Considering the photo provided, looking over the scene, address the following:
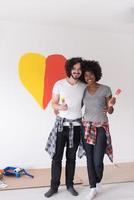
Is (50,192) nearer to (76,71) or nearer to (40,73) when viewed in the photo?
(76,71)

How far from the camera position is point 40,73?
11.5 ft

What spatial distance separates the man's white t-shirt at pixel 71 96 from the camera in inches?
105

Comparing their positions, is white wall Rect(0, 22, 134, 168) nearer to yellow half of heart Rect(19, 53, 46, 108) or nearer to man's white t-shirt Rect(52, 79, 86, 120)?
yellow half of heart Rect(19, 53, 46, 108)

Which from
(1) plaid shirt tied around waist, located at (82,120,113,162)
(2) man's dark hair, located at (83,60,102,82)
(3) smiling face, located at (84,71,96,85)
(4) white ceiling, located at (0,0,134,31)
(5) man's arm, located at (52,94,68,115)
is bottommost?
(1) plaid shirt tied around waist, located at (82,120,113,162)

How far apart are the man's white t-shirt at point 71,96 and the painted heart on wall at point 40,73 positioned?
0.84 metres

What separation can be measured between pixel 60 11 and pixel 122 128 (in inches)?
71.5

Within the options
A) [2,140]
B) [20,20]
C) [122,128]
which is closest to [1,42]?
[20,20]

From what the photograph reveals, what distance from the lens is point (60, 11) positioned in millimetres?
2914

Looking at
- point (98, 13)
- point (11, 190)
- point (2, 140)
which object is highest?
point (98, 13)

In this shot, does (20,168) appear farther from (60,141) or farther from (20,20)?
(20,20)

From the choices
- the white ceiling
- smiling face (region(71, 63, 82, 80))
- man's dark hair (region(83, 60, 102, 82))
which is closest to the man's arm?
smiling face (region(71, 63, 82, 80))

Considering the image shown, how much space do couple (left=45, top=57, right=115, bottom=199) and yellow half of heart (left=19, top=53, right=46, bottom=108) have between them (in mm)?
825

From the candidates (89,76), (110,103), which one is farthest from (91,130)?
(89,76)

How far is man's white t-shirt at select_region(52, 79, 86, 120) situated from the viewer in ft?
8.73
